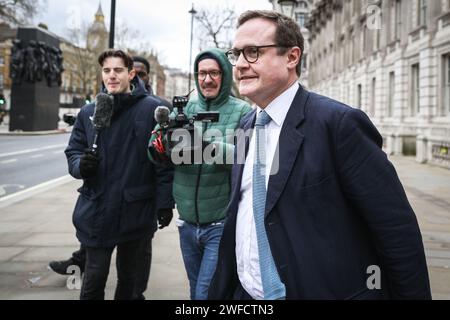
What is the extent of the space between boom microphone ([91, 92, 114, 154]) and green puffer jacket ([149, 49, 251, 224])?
0.61m

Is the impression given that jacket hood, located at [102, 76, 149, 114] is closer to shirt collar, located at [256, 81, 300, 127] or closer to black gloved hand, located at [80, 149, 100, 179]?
black gloved hand, located at [80, 149, 100, 179]

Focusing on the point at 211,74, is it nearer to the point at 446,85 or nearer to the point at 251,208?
the point at 251,208

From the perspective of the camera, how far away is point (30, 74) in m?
31.0

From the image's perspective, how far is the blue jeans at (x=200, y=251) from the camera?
8.91ft

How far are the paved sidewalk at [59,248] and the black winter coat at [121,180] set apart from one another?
1.16 metres

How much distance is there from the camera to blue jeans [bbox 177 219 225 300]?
2.72m

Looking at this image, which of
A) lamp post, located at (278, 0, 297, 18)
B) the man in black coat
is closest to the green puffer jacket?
the man in black coat

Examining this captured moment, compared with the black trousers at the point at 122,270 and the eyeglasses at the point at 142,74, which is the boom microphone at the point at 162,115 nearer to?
the black trousers at the point at 122,270

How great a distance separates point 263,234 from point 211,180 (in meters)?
1.10

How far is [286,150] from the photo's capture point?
1646mm

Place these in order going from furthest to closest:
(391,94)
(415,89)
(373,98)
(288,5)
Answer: (373,98) → (391,94) → (415,89) → (288,5)

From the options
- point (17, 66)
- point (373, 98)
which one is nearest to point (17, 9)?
point (17, 66)

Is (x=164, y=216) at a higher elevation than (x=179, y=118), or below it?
below

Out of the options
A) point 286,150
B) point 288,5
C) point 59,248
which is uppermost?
point 288,5
